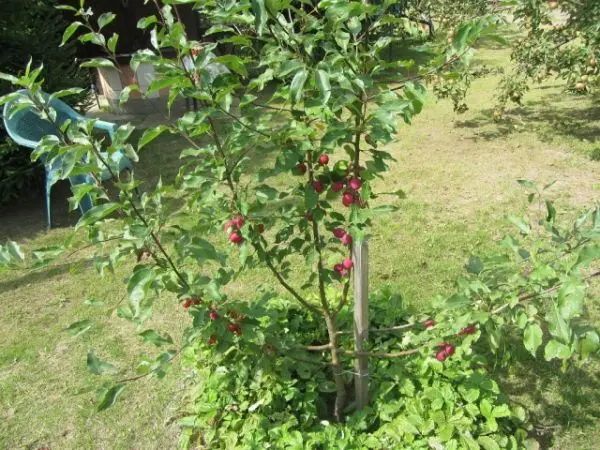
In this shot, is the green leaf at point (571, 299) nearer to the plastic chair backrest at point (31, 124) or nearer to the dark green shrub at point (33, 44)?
the plastic chair backrest at point (31, 124)

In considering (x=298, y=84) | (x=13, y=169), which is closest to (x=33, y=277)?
(x=13, y=169)

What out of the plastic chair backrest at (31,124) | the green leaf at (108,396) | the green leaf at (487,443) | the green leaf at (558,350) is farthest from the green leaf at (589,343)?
the plastic chair backrest at (31,124)

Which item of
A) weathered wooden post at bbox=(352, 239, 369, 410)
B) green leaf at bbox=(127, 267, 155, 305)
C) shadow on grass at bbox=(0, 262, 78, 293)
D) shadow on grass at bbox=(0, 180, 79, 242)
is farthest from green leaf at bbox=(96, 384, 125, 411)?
shadow on grass at bbox=(0, 180, 79, 242)

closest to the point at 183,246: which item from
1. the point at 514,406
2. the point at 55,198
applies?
the point at 514,406

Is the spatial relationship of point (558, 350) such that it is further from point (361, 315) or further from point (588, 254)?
point (361, 315)

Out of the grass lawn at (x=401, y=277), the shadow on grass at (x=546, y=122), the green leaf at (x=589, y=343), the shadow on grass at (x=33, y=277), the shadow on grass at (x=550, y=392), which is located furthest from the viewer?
the shadow on grass at (x=546, y=122)

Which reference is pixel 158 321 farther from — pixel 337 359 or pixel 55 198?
pixel 55 198

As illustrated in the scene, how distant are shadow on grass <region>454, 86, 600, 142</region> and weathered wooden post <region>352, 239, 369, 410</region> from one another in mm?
4257

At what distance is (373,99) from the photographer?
4.09 feet

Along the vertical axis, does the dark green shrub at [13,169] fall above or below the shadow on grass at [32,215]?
above

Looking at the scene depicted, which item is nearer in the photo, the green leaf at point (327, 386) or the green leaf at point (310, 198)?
the green leaf at point (310, 198)

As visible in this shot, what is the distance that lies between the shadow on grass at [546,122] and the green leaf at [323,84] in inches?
195

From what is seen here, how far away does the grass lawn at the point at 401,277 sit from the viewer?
7.71ft

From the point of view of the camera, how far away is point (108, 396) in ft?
4.21
